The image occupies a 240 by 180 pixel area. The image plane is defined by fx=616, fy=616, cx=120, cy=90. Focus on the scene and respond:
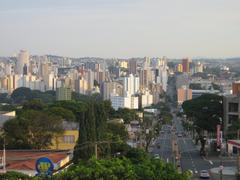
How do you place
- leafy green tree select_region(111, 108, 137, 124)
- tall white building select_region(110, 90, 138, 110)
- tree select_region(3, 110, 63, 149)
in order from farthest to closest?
tall white building select_region(110, 90, 138, 110), leafy green tree select_region(111, 108, 137, 124), tree select_region(3, 110, 63, 149)

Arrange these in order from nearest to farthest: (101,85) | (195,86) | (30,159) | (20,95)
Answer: (30,159) < (20,95) < (101,85) < (195,86)

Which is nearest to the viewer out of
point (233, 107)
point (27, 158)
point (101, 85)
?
point (27, 158)

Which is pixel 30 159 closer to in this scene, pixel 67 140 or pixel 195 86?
pixel 67 140

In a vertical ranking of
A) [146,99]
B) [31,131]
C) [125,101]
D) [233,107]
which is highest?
[233,107]

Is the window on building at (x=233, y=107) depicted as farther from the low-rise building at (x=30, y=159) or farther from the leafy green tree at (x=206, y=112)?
the low-rise building at (x=30, y=159)

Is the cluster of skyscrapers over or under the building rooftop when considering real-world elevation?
over

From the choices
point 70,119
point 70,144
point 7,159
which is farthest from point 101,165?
point 70,119

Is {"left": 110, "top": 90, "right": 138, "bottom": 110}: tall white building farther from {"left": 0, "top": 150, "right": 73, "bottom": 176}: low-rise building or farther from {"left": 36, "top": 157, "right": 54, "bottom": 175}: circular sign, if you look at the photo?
{"left": 36, "top": 157, "right": 54, "bottom": 175}: circular sign

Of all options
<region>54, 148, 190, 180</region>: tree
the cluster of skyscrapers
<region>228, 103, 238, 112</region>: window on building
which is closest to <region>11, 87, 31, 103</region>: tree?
the cluster of skyscrapers

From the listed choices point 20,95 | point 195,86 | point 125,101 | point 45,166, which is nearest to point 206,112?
point 45,166

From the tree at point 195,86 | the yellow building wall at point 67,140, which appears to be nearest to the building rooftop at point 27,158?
the yellow building wall at point 67,140
